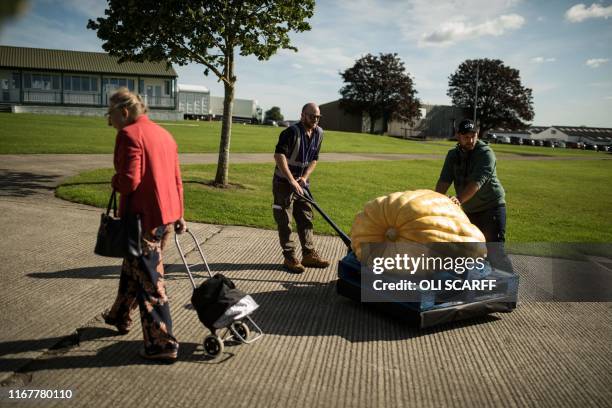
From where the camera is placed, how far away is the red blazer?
326 centimetres

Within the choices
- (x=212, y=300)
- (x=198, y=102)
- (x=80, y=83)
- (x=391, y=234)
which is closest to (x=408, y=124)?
(x=198, y=102)

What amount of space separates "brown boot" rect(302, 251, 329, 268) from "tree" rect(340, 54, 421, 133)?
69.9 metres

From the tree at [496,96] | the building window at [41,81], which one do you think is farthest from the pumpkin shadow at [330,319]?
the tree at [496,96]

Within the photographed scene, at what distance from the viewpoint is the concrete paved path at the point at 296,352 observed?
3.22m

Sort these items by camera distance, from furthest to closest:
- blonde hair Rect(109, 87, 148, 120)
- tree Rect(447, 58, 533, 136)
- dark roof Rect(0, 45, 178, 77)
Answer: tree Rect(447, 58, 533, 136)
dark roof Rect(0, 45, 178, 77)
blonde hair Rect(109, 87, 148, 120)

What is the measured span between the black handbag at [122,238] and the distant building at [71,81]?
48.3m

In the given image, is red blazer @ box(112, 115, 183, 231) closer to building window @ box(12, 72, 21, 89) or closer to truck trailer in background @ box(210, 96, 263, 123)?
building window @ box(12, 72, 21, 89)

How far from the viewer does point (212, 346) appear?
12.0 ft

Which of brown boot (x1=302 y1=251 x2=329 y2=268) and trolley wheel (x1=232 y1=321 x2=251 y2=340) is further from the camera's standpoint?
brown boot (x1=302 y1=251 x2=329 y2=268)

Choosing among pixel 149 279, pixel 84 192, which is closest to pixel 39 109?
pixel 84 192

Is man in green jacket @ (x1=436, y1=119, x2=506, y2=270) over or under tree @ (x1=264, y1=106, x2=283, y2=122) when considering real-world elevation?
under

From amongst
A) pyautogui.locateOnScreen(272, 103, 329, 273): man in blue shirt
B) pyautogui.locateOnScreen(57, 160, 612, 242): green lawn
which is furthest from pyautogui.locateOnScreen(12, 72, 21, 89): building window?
pyautogui.locateOnScreen(272, 103, 329, 273): man in blue shirt

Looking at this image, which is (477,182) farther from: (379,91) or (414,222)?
(379,91)

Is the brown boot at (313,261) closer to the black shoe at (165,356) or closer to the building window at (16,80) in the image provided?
the black shoe at (165,356)
